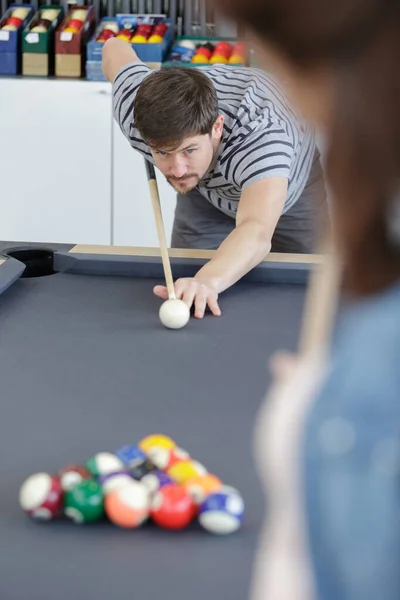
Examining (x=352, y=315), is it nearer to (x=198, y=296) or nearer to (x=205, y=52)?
(x=198, y=296)

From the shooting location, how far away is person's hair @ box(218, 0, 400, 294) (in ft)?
1.42

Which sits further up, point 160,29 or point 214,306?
point 160,29

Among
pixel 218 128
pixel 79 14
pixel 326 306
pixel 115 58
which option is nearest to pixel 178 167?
pixel 218 128

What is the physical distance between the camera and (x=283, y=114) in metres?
2.40

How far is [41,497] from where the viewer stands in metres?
1.05

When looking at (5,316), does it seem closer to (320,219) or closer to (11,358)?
(11,358)

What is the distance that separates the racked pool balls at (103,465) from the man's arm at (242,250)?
0.76m

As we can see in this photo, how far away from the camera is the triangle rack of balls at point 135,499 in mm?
1044

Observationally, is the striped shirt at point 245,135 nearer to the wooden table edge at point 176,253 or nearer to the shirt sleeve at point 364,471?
the wooden table edge at point 176,253

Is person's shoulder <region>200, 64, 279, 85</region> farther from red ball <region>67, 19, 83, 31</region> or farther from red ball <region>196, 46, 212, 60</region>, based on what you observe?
red ball <region>67, 19, 83, 31</region>

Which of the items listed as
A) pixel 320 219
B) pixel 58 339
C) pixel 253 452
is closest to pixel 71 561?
pixel 253 452

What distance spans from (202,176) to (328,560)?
199 centimetres

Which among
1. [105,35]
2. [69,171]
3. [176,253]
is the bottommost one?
[69,171]

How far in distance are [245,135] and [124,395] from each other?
107 centimetres
